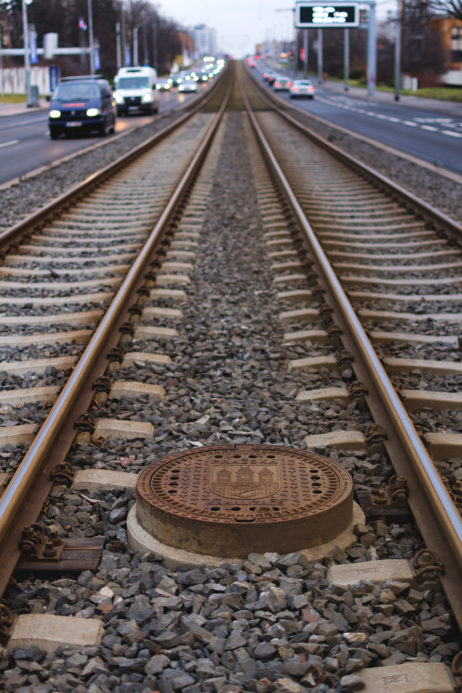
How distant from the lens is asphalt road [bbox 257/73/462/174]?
72.3 feet

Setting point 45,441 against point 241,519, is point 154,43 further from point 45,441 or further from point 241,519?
point 241,519

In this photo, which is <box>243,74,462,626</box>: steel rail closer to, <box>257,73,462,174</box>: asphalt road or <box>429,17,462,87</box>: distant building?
<box>257,73,462,174</box>: asphalt road

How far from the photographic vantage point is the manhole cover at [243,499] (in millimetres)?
3348

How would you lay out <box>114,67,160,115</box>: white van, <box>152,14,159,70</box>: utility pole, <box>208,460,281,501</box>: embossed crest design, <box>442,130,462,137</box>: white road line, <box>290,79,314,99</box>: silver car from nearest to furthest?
1. <box>208,460,281,501</box>: embossed crest design
2. <box>442,130,462,137</box>: white road line
3. <box>114,67,160,115</box>: white van
4. <box>290,79,314,99</box>: silver car
5. <box>152,14,159,70</box>: utility pole

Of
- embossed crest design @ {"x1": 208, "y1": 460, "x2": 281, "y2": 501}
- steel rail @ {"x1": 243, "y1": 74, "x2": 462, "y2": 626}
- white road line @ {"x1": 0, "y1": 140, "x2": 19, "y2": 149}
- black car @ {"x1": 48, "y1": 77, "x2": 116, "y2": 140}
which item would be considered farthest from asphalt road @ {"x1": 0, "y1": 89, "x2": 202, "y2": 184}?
embossed crest design @ {"x1": 208, "y1": 460, "x2": 281, "y2": 501}

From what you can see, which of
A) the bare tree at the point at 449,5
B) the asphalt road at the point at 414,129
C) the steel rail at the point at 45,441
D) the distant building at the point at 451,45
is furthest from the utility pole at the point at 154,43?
the steel rail at the point at 45,441

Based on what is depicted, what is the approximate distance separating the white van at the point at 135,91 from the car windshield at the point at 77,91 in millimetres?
12613

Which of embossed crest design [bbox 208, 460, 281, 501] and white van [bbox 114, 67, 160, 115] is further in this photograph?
white van [bbox 114, 67, 160, 115]

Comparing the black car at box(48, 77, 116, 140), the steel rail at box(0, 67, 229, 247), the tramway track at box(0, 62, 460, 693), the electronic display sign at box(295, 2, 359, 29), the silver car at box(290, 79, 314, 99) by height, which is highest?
the electronic display sign at box(295, 2, 359, 29)

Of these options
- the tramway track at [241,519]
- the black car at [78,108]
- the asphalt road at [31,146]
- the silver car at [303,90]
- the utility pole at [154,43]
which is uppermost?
the utility pole at [154,43]

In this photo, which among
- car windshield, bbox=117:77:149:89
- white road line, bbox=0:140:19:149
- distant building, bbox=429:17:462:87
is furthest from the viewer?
distant building, bbox=429:17:462:87

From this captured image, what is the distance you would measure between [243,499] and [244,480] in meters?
0.19

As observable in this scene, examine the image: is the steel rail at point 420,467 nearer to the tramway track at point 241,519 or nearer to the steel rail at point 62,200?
the tramway track at point 241,519

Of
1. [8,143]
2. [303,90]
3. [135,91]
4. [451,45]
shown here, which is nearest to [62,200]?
[8,143]
